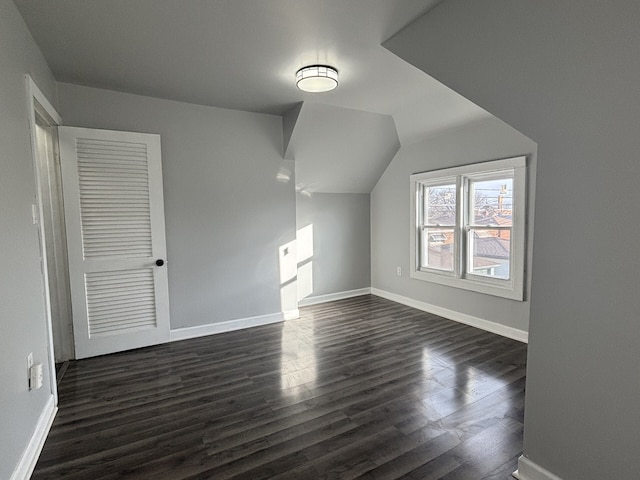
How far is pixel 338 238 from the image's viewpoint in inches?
209

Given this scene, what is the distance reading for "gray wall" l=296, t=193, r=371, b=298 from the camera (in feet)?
16.6

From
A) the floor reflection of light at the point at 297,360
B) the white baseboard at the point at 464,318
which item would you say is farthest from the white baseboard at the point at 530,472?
the white baseboard at the point at 464,318

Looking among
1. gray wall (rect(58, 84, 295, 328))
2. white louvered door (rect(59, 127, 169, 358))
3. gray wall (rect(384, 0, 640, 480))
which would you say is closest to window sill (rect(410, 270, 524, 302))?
gray wall (rect(58, 84, 295, 328))

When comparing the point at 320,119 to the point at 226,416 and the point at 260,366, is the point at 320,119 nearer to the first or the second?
the point at 260,366

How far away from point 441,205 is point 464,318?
1.48 meters

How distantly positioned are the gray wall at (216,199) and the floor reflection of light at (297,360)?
550mm

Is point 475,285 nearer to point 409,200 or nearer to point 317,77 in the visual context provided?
point 409,200

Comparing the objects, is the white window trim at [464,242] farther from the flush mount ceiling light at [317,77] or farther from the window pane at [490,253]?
the flush mount ceiling light at [317,77]

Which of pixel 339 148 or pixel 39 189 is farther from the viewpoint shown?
pixel 339 148

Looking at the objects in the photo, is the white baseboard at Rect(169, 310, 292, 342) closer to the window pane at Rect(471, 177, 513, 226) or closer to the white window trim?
the white window trim

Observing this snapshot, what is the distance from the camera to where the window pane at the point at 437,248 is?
439cm

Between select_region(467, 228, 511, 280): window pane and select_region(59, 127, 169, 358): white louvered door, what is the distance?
3.54 meters

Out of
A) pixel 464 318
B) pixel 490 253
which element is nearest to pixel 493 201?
pixel 490 253

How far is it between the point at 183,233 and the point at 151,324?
1.00m
